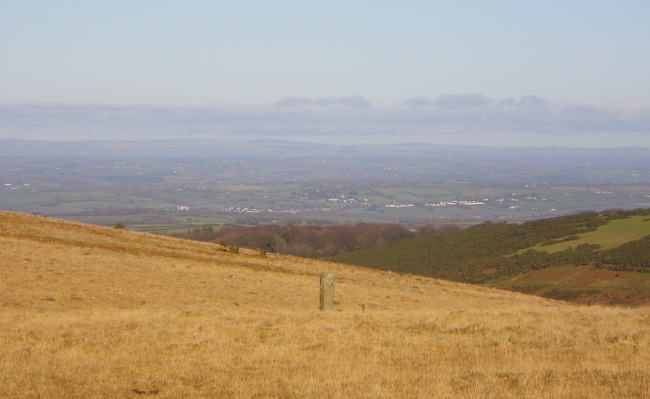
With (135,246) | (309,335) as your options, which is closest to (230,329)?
(309,335)

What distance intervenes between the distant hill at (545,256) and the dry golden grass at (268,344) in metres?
19.4

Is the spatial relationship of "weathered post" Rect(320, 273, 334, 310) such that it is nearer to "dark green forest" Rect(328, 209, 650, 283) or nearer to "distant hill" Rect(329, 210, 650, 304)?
"distant hill" Rect(329, 210, 650, 304)

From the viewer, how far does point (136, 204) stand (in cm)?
18388

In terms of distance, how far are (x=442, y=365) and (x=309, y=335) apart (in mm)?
3703

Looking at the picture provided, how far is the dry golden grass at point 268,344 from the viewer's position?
10.8 m

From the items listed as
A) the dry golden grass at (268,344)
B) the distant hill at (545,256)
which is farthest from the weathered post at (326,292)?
the distant hill at (545,256)

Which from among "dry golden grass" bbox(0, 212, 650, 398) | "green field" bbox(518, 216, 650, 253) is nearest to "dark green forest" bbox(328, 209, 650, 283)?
"green field" bbox(518, 216, 650, 253)

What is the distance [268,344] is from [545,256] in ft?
149

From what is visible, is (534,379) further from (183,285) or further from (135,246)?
(135,246)

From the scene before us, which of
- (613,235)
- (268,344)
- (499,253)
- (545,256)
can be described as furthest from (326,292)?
(499,253)

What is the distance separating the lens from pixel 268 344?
47.7ft

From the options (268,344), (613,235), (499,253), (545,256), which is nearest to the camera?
(268,344)

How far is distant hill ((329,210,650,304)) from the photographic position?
145ft

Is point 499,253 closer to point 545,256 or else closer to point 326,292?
point 545,256
